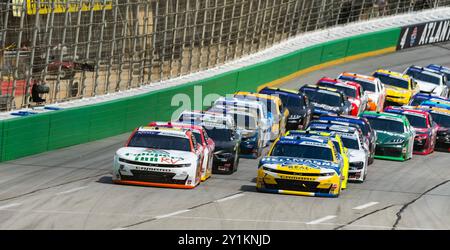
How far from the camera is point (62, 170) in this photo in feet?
80.7

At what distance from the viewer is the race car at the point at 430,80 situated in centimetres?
4522

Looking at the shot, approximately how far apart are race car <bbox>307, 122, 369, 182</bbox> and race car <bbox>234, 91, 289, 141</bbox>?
276 centimetres

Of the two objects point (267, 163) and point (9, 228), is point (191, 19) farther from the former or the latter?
point (9, 228)

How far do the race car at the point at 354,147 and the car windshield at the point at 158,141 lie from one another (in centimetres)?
440

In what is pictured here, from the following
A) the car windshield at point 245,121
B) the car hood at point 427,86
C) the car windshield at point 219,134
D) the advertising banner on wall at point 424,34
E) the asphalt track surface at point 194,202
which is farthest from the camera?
the advertising banner on wall at point 424,34

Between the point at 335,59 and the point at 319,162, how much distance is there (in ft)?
95.9

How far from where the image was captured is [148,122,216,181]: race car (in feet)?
79.4

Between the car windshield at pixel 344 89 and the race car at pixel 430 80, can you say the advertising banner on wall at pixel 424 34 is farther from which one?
the car windshield at pixel 344 89

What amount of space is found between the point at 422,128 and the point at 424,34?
2670 centimetres

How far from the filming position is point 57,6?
98.4 feet

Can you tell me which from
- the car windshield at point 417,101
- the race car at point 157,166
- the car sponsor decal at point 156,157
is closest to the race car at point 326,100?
the car windshield at point 417,101

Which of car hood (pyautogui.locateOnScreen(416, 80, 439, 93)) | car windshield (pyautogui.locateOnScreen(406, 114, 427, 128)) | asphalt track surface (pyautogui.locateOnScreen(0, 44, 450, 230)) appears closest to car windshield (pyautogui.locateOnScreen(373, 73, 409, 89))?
car hood (pyautogui.locateOnScreen(416, 80, 439, 93))
